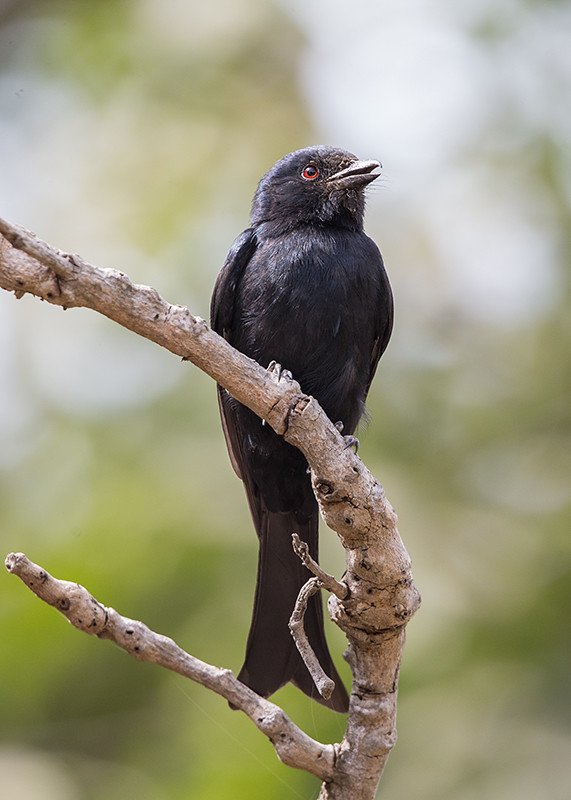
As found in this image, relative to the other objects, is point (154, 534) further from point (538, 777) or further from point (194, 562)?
point (538, 777)

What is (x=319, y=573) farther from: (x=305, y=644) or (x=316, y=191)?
(x=316, y=191)

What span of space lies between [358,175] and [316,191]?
17cm

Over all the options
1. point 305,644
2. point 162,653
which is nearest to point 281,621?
point 305,644

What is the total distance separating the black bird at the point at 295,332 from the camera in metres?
3.30

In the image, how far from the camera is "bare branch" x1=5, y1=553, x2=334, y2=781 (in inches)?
85.6

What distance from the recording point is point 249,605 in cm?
451

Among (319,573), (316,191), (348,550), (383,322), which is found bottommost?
(319,573)

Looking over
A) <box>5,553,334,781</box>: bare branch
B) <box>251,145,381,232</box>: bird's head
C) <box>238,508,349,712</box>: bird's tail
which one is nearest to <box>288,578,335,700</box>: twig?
<box>5,553,334,781</box>: bare branch

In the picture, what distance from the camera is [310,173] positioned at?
3766 mm

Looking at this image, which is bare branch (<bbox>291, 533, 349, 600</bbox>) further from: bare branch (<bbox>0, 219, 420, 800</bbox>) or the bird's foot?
the bird's foot

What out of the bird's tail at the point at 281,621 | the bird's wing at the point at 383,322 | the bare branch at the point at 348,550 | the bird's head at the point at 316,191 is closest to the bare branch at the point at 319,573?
the bare branch at the point at 348,550

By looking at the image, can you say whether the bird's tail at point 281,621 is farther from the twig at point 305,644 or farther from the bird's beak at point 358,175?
the bird's beak at point 358,175

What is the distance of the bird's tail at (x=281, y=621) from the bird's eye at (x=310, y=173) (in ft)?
4.15

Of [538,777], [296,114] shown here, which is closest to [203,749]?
[538,777]
